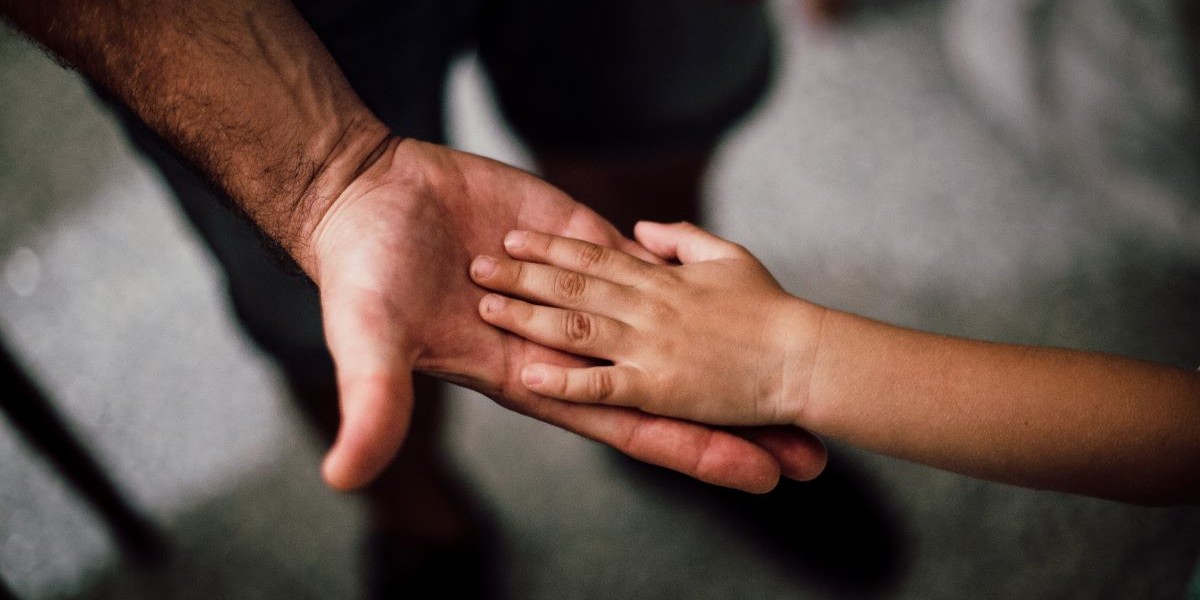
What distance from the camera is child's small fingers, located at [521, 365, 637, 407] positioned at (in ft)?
2.17

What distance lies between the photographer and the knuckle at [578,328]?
0.69m

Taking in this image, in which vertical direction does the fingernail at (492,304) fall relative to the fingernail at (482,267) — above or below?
below

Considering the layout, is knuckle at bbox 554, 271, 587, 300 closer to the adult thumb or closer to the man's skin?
the man's skin

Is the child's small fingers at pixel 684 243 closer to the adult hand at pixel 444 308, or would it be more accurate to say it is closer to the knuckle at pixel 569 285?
the adult hand at pixel 444 308

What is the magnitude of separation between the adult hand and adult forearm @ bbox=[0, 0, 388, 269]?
4cm

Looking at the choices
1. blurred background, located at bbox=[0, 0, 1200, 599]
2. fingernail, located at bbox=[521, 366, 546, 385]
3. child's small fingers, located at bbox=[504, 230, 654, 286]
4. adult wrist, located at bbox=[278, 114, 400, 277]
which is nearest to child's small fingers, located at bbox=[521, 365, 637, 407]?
fingernail, located at bbox=[521, 366, 546, 385]

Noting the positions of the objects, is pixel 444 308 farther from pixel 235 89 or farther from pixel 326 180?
pixel 235 89

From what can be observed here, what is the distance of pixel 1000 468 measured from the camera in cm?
72

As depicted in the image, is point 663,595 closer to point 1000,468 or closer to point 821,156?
point 1000,468

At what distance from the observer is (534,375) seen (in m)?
0.66

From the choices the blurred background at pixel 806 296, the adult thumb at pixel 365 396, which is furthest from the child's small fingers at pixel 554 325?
the blurred background at pixel 806 296

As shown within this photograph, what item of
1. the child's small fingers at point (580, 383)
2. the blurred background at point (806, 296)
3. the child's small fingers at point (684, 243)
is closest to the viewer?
the child's small fingers at point (580, 383)

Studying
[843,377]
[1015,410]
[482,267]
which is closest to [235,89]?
[482,267]

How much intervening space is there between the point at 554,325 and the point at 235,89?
0.36 metres
